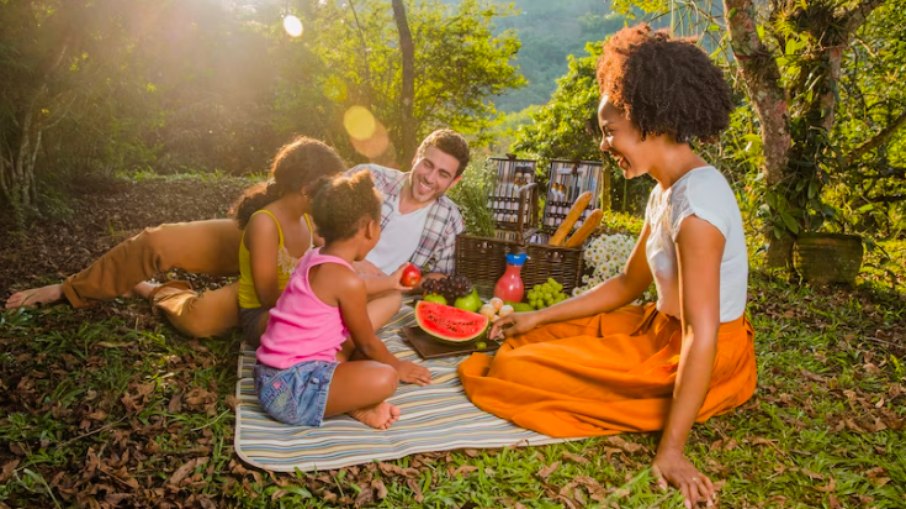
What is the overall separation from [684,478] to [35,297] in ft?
14.0

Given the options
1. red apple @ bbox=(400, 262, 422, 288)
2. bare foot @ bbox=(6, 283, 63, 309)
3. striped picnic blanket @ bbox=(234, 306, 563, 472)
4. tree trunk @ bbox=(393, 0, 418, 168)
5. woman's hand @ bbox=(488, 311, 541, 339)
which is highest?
tree trunk @ bbox=(393, 0, 418, 168)

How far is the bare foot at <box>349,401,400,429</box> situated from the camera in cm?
300

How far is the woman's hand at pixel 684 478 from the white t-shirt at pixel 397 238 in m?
2.63

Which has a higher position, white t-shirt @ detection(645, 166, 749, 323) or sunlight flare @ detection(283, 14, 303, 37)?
sunlight flare @ detection(283, 14, 303, 37)

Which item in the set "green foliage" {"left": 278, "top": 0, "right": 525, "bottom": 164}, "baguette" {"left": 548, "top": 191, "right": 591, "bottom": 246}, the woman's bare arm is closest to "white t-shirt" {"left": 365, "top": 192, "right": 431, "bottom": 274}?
"baguette" {"left": 548, "top": 191, "right": 591, "bottom": 246}

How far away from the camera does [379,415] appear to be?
3.01 meters

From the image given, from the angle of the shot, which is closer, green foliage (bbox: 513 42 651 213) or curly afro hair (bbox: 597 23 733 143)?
curly afro hair (bbox: 597 23 733 143)

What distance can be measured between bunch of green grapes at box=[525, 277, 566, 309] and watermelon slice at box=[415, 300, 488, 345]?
2.60ft

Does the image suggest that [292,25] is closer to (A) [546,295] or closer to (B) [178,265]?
(B) [178,265]

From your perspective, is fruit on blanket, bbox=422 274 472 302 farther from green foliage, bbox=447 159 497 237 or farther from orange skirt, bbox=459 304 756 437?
green foliage, bbox=447 159 497 237

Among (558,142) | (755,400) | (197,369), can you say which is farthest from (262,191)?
(558,142)

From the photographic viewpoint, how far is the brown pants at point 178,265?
3.90 metres

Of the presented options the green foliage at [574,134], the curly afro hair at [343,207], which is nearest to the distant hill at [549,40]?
the green foliage at [574,134]

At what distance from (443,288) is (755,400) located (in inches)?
82.0
